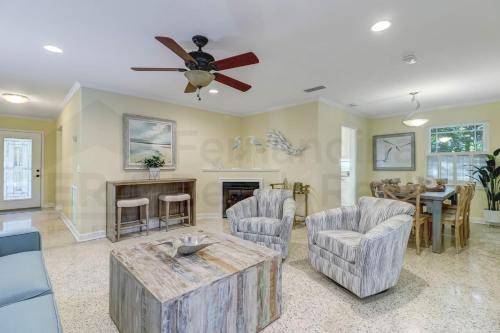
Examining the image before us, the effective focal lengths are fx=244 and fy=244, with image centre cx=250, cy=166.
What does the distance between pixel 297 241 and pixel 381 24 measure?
2932mm

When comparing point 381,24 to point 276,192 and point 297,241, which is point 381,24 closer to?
point 276,192

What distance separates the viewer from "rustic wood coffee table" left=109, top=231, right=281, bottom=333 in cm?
136

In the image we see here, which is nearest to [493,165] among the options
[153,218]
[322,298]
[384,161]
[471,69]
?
[384,161]

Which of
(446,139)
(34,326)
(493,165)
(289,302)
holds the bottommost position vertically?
(289,302)

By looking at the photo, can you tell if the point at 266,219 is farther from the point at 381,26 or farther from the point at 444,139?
the point at 444,139

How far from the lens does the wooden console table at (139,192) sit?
387cm

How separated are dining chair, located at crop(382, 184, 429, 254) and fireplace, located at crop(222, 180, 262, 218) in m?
2.49

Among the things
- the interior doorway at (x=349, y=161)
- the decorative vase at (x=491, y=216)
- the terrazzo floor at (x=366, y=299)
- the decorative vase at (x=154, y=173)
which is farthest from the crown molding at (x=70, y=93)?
the decorative vase at (x=491, y=216)

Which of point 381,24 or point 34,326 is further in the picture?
point 381,24

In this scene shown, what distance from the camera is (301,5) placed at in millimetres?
1978

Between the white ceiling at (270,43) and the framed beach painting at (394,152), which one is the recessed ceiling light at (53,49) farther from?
the framed beach painting at (394,152)

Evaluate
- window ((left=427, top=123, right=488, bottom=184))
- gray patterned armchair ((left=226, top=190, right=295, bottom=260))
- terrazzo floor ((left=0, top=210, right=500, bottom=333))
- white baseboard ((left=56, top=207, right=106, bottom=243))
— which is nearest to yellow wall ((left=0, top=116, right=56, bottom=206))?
white baseboard ((left=56, top=207, right=106, bottom=243))

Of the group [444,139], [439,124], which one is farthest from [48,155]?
[444,139]

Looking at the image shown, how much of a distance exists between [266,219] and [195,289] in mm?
1848
